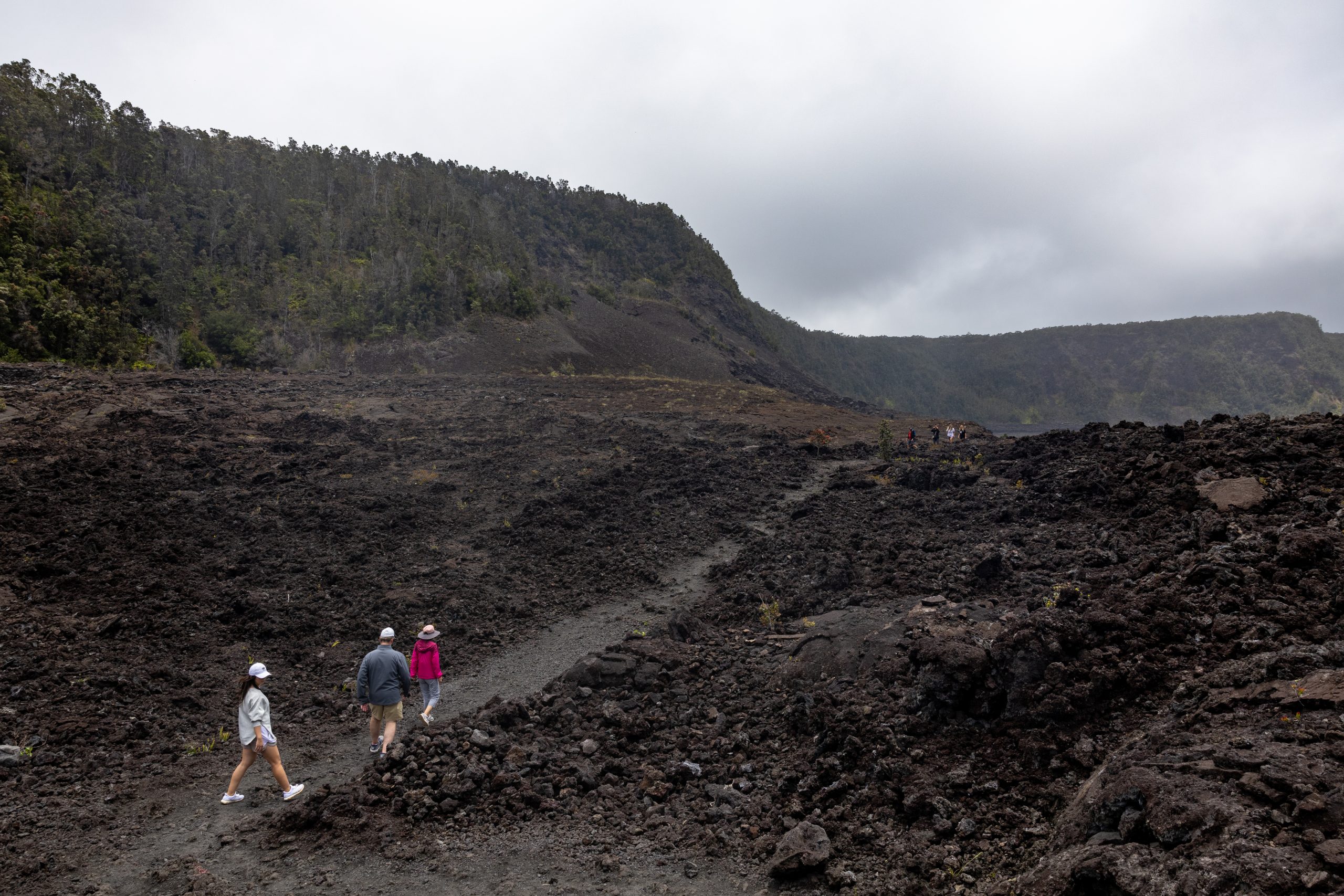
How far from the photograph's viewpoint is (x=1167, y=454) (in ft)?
37.3

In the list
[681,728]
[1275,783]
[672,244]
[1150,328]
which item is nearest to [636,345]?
[672,244]

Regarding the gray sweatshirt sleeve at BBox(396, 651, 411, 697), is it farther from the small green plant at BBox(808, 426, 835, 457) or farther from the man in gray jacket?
the small green plant at BBox(808, 426, 835, 457)

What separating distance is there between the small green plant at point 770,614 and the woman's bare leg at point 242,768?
6.39 meters

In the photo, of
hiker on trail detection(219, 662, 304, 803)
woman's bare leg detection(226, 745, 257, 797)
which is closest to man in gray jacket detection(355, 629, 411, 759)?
hiker on trail detection(219, 662, 304, 803)

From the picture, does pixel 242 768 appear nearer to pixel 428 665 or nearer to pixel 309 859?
pixel 309 859

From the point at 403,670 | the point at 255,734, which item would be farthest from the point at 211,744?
the point at 403,670

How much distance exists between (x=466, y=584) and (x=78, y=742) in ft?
18.6

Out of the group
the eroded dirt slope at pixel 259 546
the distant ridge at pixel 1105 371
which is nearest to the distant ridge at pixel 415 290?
the distant ridge at pixel 1105 371

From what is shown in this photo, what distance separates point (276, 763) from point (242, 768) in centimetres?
30

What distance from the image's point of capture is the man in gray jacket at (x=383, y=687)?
6.74 m

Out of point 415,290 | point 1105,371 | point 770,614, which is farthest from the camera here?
point 1105,371

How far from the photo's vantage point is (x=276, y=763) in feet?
19.6

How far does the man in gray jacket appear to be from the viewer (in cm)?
674

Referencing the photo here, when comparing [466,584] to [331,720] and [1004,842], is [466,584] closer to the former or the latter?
[331,720]
